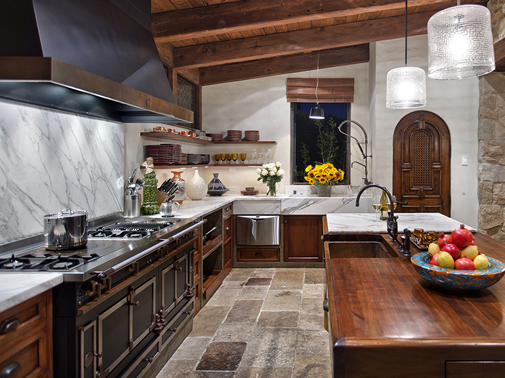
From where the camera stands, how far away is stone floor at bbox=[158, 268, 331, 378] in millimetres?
2787

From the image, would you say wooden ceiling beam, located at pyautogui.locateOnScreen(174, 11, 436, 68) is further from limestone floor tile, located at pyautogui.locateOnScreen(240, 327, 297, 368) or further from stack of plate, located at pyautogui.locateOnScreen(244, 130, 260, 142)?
limestone floor tile, located at pyautogui.locateOnScreen(240, 327, 297, 368)

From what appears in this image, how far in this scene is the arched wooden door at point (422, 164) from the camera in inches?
219

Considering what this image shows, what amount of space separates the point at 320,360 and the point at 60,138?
2305mm

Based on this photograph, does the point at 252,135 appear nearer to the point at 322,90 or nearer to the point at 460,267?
the point at 322,90

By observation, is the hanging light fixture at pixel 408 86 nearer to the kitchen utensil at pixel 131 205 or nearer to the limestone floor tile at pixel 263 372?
the limestone floor tile at pixel 263 372

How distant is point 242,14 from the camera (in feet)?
13.7

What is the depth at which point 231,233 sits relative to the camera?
5.40 meters

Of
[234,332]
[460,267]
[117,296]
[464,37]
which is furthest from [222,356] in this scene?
[464,37]

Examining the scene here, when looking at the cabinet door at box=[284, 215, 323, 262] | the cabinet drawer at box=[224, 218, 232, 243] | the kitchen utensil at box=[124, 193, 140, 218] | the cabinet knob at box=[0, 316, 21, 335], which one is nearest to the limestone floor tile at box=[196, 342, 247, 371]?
the kitchen utensil at box=[124, 193, 140, 218]

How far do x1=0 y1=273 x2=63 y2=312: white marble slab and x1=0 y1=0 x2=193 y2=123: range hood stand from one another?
0.79m

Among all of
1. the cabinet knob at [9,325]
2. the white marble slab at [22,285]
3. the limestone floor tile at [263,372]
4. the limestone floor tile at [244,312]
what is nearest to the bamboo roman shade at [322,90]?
the limestone floor tile at [244,312]

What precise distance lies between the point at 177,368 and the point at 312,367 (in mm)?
918

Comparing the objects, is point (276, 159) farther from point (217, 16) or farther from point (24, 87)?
point (24, 87)

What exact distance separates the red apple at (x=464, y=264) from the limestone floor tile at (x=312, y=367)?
1454mm
